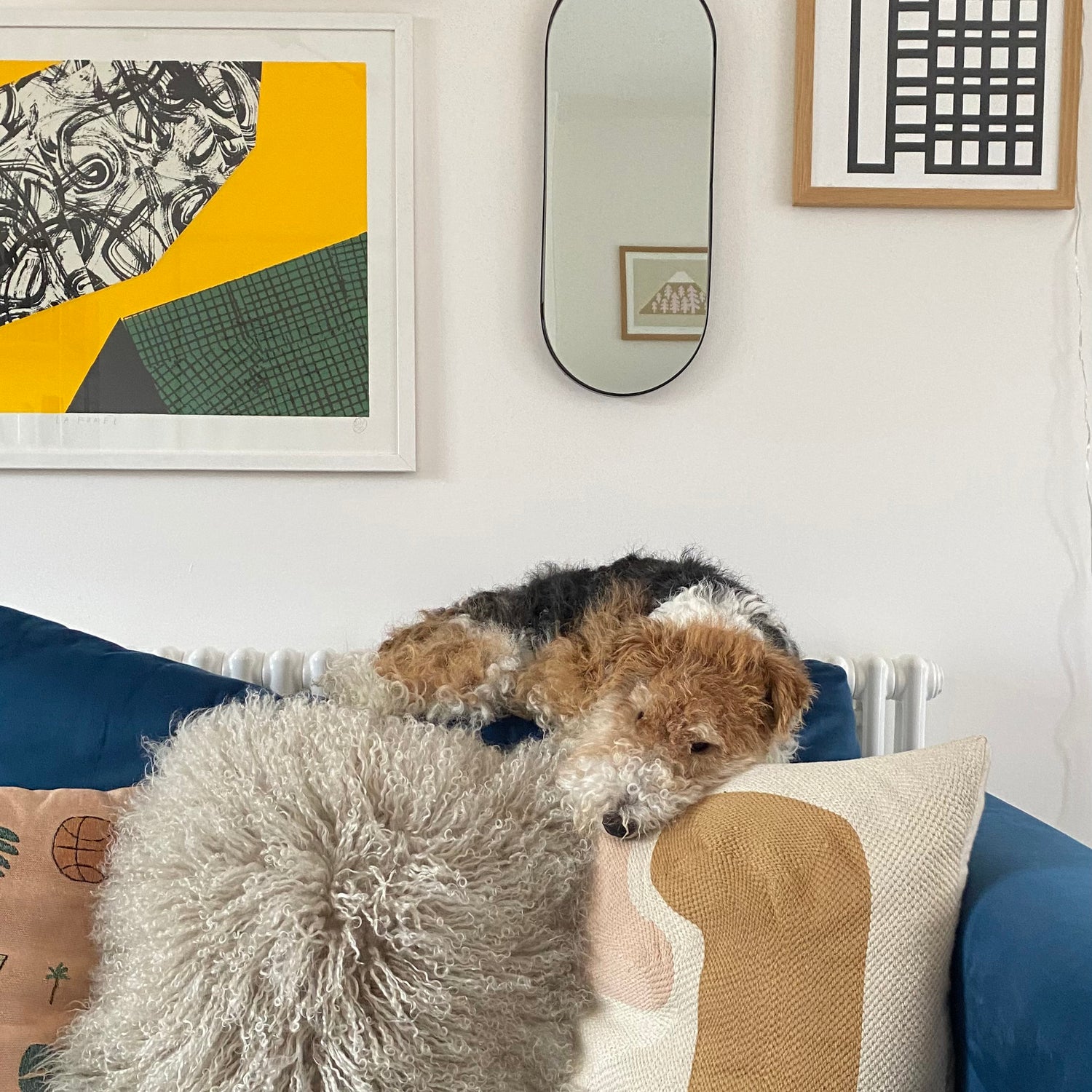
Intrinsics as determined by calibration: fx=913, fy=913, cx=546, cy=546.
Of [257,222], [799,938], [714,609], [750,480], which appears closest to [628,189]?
[750,480]

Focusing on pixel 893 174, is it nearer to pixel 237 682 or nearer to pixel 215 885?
pixel 237 682

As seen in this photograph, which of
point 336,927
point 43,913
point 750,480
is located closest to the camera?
point 336,927

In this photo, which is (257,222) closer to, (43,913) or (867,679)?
(43,913)

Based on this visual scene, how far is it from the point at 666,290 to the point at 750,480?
38 centimetres

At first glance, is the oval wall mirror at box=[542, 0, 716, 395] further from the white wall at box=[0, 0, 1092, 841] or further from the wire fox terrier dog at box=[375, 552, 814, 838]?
the wire fox terrier dog at box=[375, 552, 814, 838]

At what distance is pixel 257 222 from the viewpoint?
5.43ft

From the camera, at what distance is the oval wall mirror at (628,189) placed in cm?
161

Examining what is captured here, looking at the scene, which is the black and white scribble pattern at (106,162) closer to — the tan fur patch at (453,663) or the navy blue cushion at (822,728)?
the tan fur patch at (453,663)

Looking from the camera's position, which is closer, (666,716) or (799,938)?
(799,938)

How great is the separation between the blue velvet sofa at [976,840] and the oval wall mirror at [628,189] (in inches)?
28.3

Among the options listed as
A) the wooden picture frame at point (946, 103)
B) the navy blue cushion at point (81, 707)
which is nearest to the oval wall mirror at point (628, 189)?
the wooden picture frame at point (946, 103)

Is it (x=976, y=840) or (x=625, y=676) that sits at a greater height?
(x=625, y=676)

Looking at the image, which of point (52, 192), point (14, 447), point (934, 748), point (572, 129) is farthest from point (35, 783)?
point (572, 129)

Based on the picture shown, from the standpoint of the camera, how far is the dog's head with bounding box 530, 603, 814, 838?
91cm
